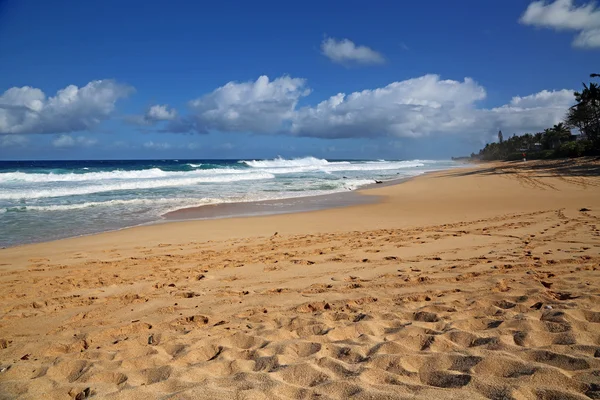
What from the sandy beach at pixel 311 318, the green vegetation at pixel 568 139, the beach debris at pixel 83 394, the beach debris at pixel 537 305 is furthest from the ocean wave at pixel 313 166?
the beach debris at pixel 83 394

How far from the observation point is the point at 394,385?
2.63 m

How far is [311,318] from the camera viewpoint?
158 inches

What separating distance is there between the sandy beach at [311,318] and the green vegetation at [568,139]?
123 ft

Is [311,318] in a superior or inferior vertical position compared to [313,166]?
inferior

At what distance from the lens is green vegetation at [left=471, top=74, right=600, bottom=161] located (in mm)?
40406

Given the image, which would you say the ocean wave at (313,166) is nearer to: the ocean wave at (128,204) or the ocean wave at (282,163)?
the ocean wave at (282,163)

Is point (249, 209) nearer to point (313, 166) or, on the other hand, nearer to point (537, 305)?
point (537, 305)

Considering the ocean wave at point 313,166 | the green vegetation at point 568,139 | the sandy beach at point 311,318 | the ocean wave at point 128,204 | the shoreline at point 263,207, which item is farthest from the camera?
the ocean wave at point 313,166

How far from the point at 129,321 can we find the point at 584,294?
16.7 feet

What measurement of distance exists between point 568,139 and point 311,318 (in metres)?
75.2

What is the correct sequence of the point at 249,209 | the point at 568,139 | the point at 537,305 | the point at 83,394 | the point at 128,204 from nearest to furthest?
1. the point at 83,394
2. the point at 537,305
3. the point at 249,209
4. the point at 128,204
5. the point at 568,139

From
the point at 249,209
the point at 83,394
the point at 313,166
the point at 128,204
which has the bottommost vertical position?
the point at 83,394

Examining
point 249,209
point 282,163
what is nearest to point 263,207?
point 249,209

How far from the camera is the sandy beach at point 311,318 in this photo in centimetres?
274
